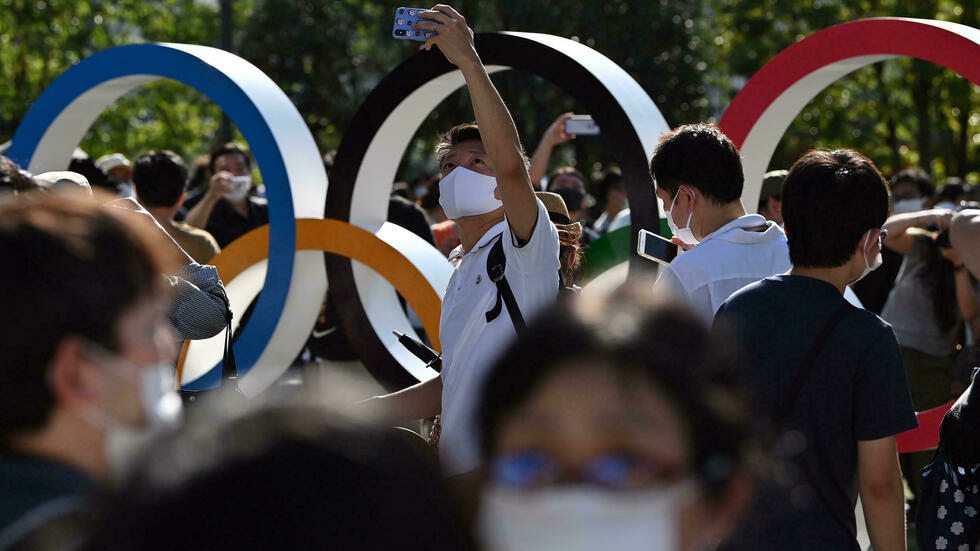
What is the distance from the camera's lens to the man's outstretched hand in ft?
11.1

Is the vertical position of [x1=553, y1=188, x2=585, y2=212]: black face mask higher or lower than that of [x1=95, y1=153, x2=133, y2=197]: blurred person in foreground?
lower

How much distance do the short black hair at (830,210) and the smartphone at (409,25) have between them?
4.90ft

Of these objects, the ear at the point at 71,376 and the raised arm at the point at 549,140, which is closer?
the ear at the point at 71,376

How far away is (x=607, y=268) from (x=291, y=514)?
5.18 m

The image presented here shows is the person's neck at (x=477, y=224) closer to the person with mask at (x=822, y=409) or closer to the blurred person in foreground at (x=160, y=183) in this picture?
the person with mask at (x=822, y=409)

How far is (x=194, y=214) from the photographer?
7477 mm

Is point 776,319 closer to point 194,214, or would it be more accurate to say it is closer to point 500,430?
point 500,430

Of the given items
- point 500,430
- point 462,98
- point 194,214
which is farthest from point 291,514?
point 462,98

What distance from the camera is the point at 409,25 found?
4035 millimetres

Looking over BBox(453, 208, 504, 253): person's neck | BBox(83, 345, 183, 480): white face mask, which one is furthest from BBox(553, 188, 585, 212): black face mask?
BBox(83, 345, 183, 480): white face mask

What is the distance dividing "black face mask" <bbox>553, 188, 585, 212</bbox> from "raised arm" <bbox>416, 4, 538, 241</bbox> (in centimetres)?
448

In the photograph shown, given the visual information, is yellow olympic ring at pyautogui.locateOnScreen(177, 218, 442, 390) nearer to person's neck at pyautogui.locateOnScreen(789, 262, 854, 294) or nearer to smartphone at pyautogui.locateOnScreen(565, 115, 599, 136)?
smartphone at pyautogui.locateOnScreen(565, 115, 599, 136)

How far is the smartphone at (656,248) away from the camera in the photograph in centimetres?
401

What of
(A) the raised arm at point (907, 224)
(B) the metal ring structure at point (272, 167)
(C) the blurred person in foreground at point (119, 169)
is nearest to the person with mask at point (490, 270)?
(A) the raised arm at point (907, 224)
